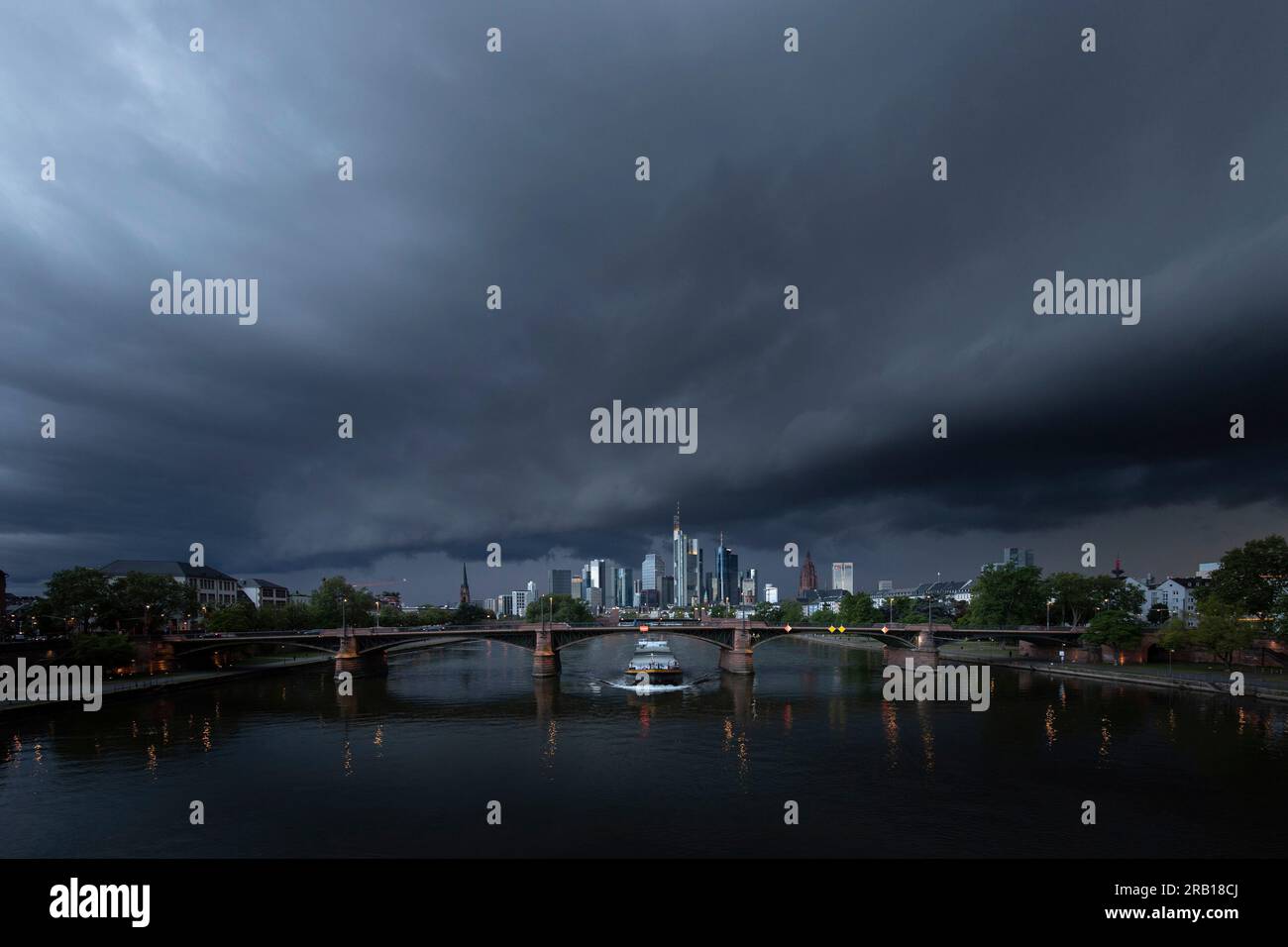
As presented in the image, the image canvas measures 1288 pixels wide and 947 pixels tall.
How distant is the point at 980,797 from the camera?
3538 cm

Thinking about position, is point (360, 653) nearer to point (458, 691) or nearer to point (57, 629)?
point (458, 691)

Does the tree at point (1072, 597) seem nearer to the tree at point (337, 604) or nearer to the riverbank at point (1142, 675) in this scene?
the riverbank at point (1142, 675)

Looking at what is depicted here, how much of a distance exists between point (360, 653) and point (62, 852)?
238ft

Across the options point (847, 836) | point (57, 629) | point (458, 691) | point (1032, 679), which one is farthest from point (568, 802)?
point (57, 629)

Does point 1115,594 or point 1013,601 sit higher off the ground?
point 1013,601

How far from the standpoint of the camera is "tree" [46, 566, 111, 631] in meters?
88.2

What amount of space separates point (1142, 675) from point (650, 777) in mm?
71748

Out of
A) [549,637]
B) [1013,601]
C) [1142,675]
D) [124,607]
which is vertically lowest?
[1142,675]

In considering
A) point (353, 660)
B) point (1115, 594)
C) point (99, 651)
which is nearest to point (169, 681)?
point (99, 651)

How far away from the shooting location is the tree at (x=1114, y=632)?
88.9 m

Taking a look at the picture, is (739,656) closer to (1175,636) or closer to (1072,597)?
(1175,636)

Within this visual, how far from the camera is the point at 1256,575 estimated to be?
90.5m

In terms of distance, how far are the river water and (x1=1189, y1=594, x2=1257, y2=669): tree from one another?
13095 mm

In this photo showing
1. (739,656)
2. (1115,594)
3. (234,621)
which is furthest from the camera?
(1115,594)
